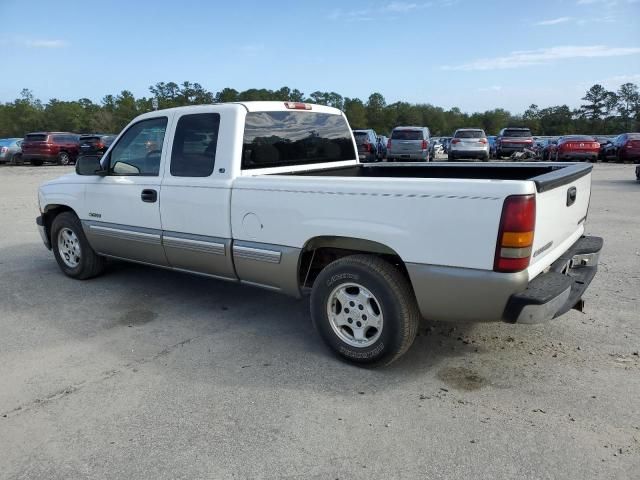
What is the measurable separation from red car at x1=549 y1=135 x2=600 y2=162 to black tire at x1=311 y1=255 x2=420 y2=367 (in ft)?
77.1

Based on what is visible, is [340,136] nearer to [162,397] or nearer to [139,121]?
[139,121]

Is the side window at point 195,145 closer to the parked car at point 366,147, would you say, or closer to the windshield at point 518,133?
the parked car at point 366,147

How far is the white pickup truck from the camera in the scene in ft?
9.92

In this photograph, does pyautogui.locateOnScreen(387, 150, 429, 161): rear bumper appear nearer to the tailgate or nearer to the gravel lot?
the gravel lot

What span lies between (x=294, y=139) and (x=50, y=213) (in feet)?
10.8

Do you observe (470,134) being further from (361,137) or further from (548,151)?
(548,151)

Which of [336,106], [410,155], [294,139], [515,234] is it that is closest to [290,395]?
[515,234]

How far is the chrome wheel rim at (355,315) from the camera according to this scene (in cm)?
355

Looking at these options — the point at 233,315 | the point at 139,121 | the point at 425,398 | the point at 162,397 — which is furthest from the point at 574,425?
the point at 139,121

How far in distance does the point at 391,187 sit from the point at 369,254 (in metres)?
0.57

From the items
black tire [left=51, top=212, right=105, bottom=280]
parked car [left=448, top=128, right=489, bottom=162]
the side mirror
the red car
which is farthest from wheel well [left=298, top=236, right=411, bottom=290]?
the red car

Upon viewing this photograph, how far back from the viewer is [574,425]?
9.48ft

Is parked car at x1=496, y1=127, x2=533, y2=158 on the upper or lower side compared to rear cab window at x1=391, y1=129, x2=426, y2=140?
lower

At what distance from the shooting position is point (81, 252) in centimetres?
569
